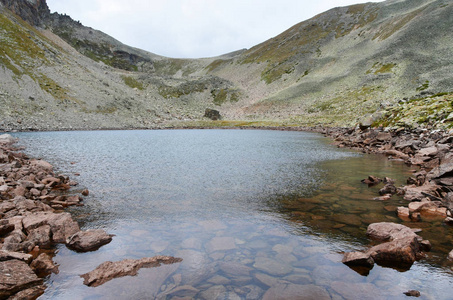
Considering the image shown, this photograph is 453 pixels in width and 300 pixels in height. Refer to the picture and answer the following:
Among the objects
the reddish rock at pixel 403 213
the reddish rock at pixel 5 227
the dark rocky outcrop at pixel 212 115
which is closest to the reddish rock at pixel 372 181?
the reddish rock at pixel 403 213

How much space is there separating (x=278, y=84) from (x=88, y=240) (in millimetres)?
162608

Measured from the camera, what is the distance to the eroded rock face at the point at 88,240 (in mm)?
11000

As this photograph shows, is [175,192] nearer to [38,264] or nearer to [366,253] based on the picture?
[38,264]

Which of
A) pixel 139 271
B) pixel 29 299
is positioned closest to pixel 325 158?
pixel 139 271

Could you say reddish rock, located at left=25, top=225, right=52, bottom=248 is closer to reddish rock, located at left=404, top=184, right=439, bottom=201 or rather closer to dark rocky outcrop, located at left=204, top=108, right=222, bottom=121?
reddish rock, located at left=404, top=184, right=439, bottom=201

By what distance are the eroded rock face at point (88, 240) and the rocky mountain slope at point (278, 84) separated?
4225cm

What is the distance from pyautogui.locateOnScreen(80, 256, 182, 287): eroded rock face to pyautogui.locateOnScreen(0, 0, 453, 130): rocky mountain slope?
4097cm

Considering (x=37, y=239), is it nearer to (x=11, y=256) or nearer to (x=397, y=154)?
(x=11, y=256)

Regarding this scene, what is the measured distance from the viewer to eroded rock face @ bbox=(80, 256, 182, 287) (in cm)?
888

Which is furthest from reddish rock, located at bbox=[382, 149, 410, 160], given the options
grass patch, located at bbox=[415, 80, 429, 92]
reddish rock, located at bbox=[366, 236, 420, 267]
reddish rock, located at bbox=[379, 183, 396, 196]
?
grass patch, located at bbox=[415, 80, 429, 92]

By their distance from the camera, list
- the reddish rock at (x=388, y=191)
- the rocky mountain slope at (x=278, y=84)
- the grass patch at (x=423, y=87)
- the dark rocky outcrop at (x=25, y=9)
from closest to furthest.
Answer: the reddish rock at (x=388, y=191) → the grass patch at (x=423, y=87) → the rocky mountain slope at (x=278, y=84) → the dark rocky outcrop at (x=25, y=9)

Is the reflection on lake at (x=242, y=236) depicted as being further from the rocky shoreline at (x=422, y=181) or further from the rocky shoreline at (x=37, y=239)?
the rocky shoreline at (x=422, y=181)

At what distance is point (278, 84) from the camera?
163 meters

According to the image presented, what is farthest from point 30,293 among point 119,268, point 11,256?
point 119,268
